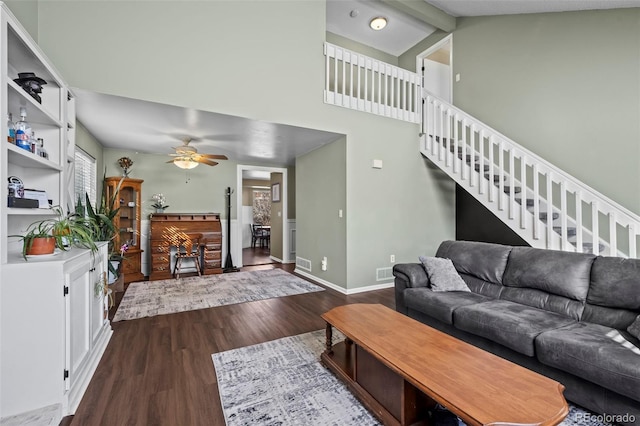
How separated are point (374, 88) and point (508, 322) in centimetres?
383

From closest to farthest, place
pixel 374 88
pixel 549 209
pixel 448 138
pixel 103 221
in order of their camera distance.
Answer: pixel 103 221 < pixel 549 209 < pixel 448 138 < pixel 374 88

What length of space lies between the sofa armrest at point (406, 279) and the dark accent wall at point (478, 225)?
260 centimetres

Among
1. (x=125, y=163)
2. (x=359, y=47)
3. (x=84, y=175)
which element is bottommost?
(x=84, y=175)

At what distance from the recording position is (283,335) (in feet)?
9.05

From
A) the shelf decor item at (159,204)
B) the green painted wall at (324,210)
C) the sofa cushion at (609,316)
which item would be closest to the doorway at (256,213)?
the shelf decor item at (159,204)

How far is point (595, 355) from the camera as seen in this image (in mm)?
1563

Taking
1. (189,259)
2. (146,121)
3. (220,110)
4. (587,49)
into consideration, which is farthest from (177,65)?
(587,49)

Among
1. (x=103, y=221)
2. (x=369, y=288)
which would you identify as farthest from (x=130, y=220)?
(x=369, y=288)

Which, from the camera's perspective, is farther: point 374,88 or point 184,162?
point 374,88

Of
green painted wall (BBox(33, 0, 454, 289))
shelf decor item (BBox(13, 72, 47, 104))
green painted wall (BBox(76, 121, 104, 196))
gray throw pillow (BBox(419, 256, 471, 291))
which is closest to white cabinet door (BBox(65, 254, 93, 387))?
shelf decor item (BBox(13, 72, 47, 104))

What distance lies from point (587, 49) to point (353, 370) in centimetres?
480

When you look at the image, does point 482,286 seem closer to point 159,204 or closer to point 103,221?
point 103,221

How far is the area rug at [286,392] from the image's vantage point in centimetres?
162

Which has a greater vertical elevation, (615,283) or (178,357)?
(615,283)
